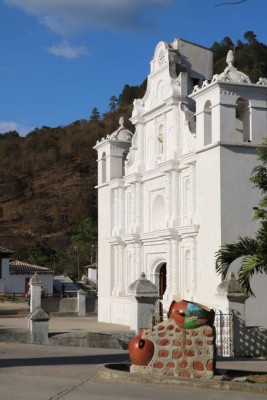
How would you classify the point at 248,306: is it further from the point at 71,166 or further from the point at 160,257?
the point at 71,166

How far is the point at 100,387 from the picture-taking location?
10.5 m

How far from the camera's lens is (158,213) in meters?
27.0

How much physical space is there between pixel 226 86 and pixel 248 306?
6.69 m

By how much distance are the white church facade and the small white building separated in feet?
69.2

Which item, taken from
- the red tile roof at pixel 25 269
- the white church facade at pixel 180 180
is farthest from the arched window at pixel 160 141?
the red tile roof at pixel 25 269

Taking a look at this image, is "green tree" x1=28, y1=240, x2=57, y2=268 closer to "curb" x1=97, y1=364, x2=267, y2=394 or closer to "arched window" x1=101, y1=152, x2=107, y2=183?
"arched window" x1=101, y1=152, x2=107, y2=183

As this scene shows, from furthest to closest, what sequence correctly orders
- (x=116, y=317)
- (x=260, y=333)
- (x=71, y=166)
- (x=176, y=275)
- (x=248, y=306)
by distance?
(x=71, y=166) → (x=116, y=317) → (x=176, y=275) → (x=248, y=306) → (x=260, y=333)

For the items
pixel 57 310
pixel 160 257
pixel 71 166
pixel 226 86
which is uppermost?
pixel 71 166

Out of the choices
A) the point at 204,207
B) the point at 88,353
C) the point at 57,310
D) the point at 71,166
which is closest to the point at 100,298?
the point at 57,310

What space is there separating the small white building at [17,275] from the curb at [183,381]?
40.3 m

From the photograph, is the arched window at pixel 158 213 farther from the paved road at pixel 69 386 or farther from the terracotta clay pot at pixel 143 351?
the terracotta clay pot at pixel 143 351

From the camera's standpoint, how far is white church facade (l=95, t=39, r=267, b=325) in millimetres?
21516

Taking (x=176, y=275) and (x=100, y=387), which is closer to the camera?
(x=100, y=387)

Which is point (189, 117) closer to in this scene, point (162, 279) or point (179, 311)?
point (162, 279)
